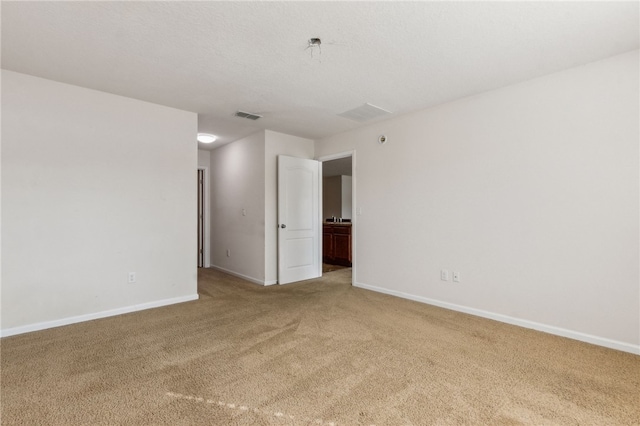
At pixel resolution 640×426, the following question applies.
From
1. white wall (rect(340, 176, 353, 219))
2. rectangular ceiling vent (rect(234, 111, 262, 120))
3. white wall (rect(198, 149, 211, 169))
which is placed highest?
rectangular ceiling vent (rect(234, 111, 262, 120))

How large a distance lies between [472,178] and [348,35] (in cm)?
205

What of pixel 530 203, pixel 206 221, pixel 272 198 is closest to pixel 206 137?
pixel 272 198

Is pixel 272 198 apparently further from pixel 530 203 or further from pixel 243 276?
pixel 530 203

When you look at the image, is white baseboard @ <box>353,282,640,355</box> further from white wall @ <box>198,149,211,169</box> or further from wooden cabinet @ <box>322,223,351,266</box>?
white wall @ <box>198,149,211,169</box>

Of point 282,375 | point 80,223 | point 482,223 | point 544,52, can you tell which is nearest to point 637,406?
point 482,223

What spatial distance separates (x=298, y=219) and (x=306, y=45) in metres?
2.96

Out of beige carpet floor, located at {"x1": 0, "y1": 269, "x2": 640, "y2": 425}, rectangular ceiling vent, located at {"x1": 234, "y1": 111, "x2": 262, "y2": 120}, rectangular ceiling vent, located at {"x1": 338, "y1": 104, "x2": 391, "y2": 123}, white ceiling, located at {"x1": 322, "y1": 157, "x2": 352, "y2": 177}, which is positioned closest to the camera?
beige carpet floor, located at {"x1": 0, "y1": 269, "x2": 640, "y2": 425}

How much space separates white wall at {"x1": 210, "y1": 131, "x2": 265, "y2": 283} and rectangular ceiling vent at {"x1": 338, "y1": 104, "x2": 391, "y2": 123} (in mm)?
1468

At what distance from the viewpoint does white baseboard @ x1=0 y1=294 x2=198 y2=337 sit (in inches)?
109

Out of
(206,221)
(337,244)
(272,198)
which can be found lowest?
(337,244)

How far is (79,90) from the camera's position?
309cm

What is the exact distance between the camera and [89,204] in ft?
10.3

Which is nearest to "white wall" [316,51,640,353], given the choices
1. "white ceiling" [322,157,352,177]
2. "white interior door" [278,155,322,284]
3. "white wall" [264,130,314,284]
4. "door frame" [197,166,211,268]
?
"white interior door" [278,155,322,284]

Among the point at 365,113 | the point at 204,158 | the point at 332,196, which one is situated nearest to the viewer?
the point at 365,113
